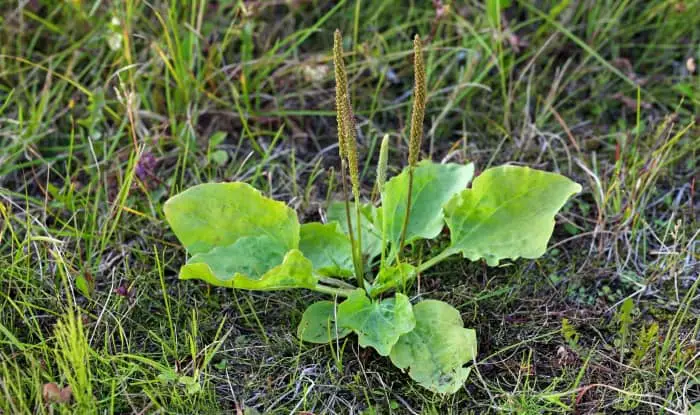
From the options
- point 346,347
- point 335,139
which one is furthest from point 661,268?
point 335,139

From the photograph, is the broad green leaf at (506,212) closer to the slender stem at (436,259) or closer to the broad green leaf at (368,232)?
the slender stem at (436,259)

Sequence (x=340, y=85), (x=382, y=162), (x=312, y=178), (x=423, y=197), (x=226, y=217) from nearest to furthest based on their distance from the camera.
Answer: (x=340, y=85) < (x=382, y=162) < (x=226, y=217) < (x=423, y=197) < (x=312, y=178)

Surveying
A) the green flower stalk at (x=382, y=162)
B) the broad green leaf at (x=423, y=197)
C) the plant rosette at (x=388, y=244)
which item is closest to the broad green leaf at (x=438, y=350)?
the plant rosette at (x=388, y=244)

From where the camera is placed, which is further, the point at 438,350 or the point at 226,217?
the point at 226,217

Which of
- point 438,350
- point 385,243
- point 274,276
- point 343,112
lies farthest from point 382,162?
point 438,350

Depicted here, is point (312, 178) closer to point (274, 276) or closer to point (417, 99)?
point (274, 276)
